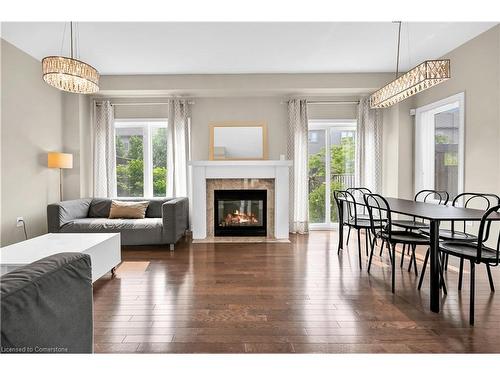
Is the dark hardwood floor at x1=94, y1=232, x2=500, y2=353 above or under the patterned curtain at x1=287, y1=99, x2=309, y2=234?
under

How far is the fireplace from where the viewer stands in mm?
5066

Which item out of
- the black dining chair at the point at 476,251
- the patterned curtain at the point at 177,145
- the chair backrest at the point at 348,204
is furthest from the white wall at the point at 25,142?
the black dining chair at the point at 476,251

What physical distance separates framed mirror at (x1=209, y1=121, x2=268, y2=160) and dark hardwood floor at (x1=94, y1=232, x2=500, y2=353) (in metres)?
2.26

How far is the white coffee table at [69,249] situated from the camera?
233 cm

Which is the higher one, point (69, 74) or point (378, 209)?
point (69, 74)

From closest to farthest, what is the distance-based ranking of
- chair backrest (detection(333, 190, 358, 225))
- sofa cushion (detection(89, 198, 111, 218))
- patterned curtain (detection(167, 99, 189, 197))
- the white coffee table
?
1. the white coffee table
2. chair backrest (detection(333, 190, 358, 225))
3. sofa cushion (detection(89, 198, 111, 218))
4. patterned curtain (detection(167, 99, 189, 197))

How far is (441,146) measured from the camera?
15.1 feet

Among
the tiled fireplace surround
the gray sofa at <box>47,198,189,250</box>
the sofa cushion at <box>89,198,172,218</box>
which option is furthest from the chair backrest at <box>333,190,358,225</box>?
the sofa cushion at <box>89,198,172,218</box>

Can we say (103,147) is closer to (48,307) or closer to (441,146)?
(48,307)

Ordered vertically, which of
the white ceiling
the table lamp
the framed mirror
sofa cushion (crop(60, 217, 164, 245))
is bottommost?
sofa cushion (crop(60, 217, 164, 245))

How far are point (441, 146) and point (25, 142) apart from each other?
20.3 feet

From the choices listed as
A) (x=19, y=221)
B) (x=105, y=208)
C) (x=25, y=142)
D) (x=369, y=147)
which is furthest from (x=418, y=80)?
(x=19, y=221)

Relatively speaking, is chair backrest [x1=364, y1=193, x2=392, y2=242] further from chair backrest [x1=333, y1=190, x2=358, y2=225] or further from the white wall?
the white wall

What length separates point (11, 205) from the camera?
390 cm
